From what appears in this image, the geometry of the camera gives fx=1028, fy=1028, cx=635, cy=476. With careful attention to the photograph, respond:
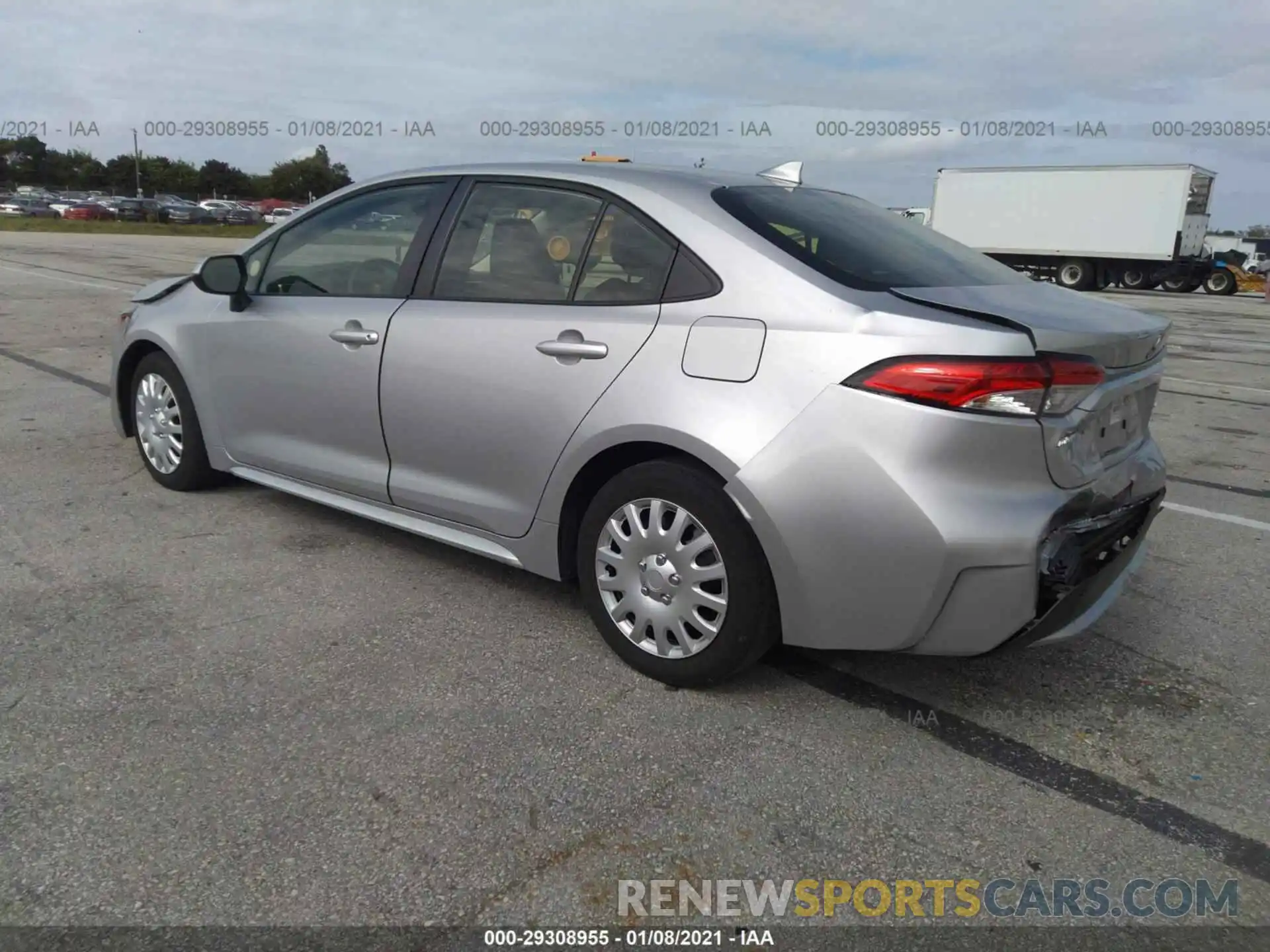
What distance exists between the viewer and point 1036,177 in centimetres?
3031

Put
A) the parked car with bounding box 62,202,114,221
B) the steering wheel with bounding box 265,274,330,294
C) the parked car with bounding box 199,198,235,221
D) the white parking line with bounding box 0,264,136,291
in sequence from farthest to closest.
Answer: the parked car with bounding box 199,198,235,221, the parked car with bounding box 62,202,114,221, the white parking line with bounding box 0,264,136,291, the steering wheel with bounding box 265,274,330,294

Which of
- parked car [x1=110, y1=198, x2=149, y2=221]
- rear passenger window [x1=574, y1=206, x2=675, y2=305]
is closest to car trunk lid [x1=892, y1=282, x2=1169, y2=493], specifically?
rear passenger window [x1=574, y1=206, x2=675, y2=305]

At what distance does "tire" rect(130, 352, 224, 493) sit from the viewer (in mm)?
4848

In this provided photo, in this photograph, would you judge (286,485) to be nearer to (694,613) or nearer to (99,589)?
(99,589)

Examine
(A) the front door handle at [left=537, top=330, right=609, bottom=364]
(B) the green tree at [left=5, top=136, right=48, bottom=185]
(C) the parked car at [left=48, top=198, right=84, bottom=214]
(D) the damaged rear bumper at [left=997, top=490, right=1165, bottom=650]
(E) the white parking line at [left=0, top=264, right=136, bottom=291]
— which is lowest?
(E) the white parking line at [left=0, top=264, right=136, bottom=291]

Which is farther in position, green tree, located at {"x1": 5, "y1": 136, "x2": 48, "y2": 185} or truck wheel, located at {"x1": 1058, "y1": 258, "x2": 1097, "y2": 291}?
green tree, located at {"x1": 5, "y1": 136, "x2": 48, "y2": 185}

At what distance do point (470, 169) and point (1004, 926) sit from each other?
10.1 feet

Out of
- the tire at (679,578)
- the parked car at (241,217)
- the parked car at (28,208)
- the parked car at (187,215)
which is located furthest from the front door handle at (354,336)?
the parked car at (28,208)

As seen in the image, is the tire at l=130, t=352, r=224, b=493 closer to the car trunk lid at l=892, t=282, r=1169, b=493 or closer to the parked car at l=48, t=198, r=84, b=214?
the car trunk lid at l=892, t=282, r=1169, b=493

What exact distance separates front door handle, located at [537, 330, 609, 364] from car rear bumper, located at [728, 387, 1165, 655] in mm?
656

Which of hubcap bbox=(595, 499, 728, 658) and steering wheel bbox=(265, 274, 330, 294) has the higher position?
steering wheel bbox=(265, 274, 330, 294)

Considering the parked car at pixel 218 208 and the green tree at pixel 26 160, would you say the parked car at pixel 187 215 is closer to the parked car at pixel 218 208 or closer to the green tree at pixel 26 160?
the parked car at pixel 218 208

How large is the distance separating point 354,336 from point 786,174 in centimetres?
178

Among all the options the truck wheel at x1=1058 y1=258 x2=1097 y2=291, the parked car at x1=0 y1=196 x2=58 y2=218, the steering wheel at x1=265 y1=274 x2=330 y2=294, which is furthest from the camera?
the parked car at x1=0 y1=196 x2=58 y2=218
